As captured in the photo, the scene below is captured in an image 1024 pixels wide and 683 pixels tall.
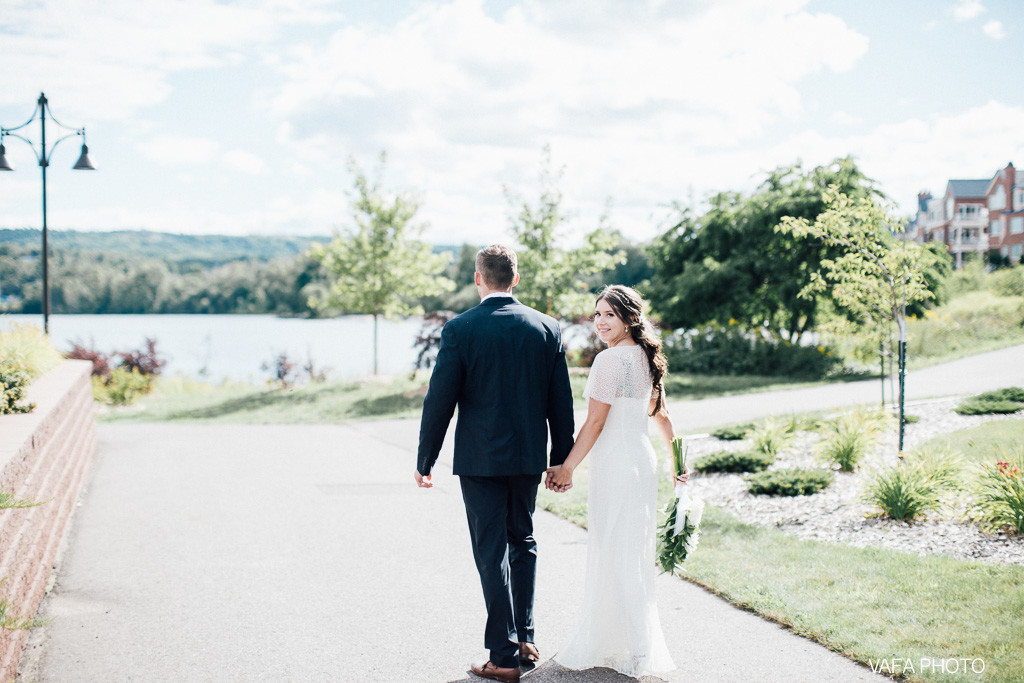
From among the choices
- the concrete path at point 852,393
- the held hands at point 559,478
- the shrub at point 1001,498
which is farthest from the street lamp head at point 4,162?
the shrub at point 1001,498

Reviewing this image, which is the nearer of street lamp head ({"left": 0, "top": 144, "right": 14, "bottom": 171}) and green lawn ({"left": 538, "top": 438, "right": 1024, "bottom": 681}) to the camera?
green lawn ({"left": 538, "top": 438, "right": 1024, "bottom": 681})

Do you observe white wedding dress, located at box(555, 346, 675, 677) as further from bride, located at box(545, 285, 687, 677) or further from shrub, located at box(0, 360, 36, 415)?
shrub, located at box(0, 360, 36, 415)

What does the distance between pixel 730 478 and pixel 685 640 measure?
4.43 meters

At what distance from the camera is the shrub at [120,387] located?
19.5 m

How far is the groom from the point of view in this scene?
4031 millimetres

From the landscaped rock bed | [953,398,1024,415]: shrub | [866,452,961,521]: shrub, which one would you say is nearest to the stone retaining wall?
the landscaped rock bed

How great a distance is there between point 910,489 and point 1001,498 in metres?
0.66

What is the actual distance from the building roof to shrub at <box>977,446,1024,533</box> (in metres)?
5.93

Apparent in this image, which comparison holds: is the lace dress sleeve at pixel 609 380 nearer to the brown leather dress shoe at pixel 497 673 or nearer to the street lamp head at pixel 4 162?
the brown leather dress shoe at pixel 497 673

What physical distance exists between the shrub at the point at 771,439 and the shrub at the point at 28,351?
319 inches

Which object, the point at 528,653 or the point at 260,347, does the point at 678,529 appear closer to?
the point at 528,653

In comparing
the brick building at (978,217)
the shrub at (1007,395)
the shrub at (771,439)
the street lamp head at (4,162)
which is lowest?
the shrub at (771,439)

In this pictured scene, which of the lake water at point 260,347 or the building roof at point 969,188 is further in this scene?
the lake water at point 260,347

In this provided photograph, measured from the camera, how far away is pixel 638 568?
405 cm
